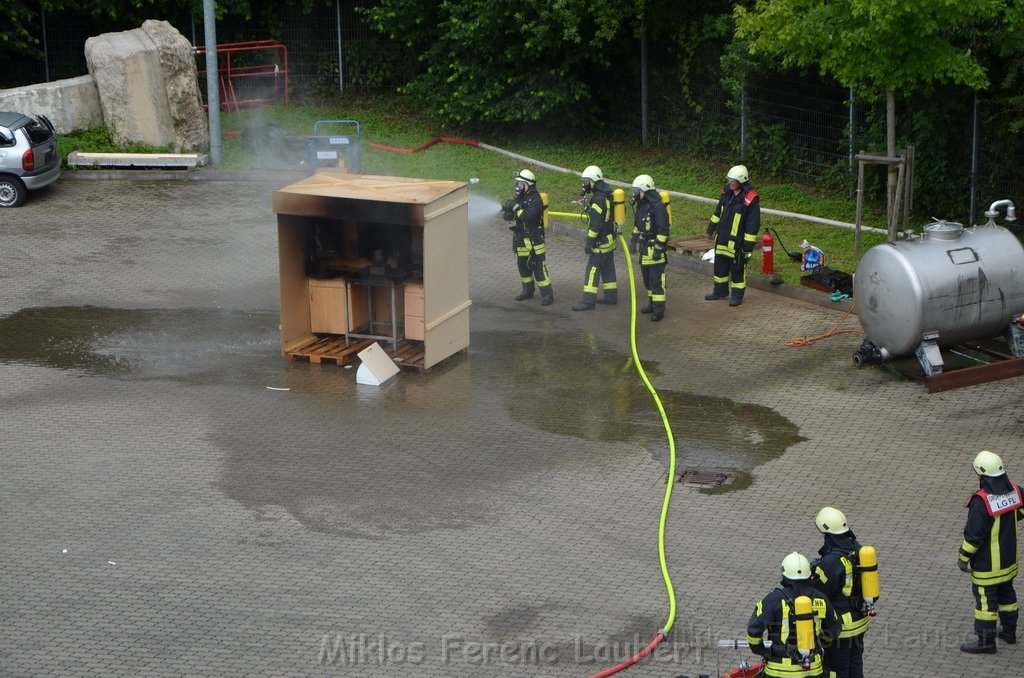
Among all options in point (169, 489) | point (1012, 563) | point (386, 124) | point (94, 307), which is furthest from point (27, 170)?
point (1012, 563)

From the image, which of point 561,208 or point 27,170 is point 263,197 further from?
point 561,208

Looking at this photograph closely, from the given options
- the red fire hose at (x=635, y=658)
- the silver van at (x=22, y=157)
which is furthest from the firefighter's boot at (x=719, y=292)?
the silver van at (x=22, y=157)

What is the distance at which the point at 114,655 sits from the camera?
28.0 ft

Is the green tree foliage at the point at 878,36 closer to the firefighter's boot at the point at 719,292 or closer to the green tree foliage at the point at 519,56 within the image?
the firefighter's boot at the point at 719,292

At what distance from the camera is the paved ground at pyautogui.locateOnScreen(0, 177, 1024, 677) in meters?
8.75

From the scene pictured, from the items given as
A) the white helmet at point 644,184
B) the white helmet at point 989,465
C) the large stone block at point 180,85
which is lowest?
the white helmet at point 989,465

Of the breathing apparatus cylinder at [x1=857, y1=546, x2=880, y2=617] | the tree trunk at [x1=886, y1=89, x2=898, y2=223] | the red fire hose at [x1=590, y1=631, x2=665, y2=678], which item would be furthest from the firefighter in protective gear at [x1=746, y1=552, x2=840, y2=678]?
the tree trunk at [x1=886, y1=89, x2=898, y2=223]

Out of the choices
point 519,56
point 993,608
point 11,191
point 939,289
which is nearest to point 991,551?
point 993,608

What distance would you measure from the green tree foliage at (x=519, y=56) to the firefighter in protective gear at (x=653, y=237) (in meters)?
7.94

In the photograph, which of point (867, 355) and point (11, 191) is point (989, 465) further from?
point (11, 191)

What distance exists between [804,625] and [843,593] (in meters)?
0.58

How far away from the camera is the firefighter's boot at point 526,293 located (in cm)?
1650

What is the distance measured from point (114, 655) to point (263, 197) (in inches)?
541

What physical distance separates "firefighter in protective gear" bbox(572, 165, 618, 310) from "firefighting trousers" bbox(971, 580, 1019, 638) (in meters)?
8.07
